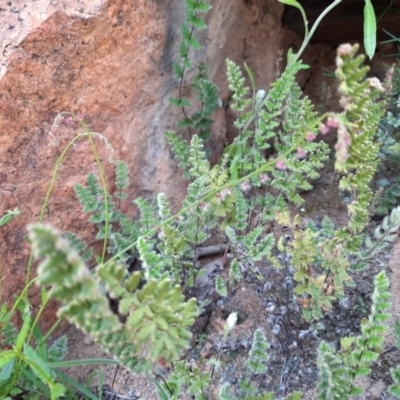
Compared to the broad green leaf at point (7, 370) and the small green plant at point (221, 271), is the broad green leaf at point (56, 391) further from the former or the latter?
the broad green leaf at point (7, 370)

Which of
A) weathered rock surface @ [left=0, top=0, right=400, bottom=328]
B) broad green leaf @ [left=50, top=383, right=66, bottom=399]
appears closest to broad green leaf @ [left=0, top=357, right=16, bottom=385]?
broad green leaf @ [left=50, top=383, right=66, bottom=399]

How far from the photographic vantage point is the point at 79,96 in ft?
5.59

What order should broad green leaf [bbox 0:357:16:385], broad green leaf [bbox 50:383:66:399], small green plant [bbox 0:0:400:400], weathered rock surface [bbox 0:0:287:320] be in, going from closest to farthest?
small green plant [bbox 0:0:400:400] < broad green leaf [bbox 50:383:66:399] < broad green leaf [bbox 0:357:16:385] < weathered rock surface [bbox 0:0:287:320]

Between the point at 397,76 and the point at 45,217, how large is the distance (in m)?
1.53

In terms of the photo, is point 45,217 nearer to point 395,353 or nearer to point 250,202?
point 250,202

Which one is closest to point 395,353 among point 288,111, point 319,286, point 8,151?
point 319,286

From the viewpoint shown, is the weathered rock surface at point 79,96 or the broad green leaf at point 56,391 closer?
the broad green leaf at point 56,391

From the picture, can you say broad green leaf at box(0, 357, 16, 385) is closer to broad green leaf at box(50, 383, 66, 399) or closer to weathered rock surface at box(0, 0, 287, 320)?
broad green leaf at box(50, 383, 66, 399)

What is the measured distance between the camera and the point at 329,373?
1.11 m

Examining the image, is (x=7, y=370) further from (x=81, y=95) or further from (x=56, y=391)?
(x=81, y=95)

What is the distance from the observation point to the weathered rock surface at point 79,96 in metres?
1.58

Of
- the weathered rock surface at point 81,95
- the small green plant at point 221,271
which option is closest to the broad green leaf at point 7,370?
the small green plant at point 221,271

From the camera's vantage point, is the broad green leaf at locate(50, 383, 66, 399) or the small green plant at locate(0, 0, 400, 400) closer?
the small green plant at locate(0, 0, 400, 400)

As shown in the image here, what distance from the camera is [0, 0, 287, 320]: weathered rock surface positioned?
62.2 inches
